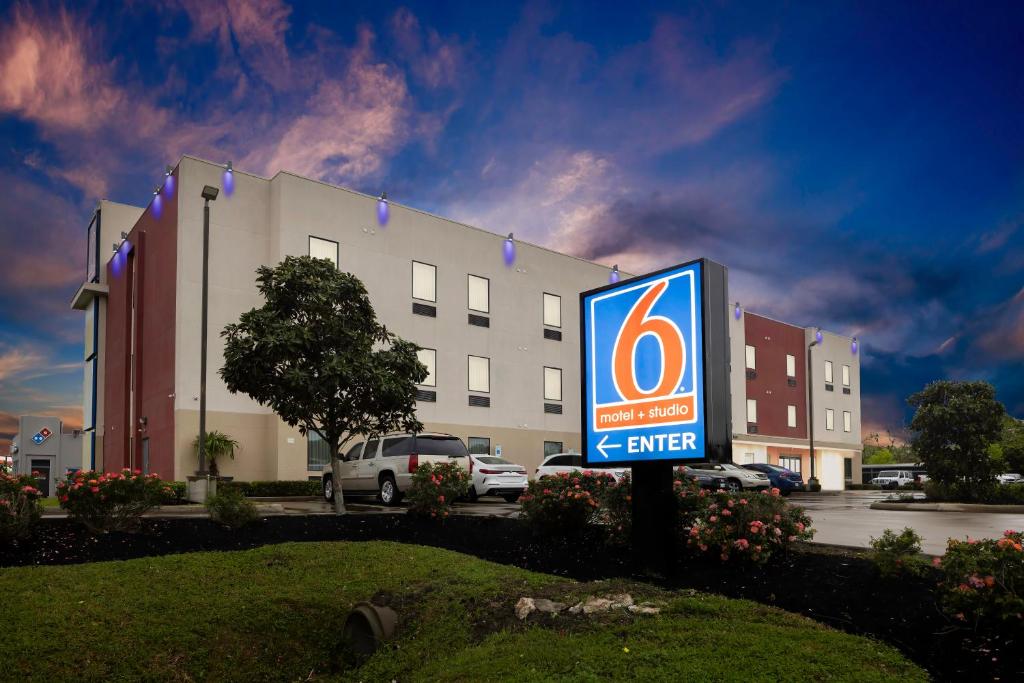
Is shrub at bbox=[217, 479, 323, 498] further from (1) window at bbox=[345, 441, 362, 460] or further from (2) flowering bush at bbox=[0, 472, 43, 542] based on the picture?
(2) flowering bush at bbox=[0, 472, 43, 542]

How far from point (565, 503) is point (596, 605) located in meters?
3.74

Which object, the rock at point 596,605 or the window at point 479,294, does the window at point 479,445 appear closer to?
the window at point 479,294

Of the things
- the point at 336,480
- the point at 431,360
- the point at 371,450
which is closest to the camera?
the point at 336,480

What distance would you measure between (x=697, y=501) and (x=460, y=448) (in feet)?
39.4

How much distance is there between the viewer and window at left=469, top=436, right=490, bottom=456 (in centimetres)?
3497

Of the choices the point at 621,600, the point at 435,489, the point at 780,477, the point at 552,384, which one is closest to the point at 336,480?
the point at 435,489

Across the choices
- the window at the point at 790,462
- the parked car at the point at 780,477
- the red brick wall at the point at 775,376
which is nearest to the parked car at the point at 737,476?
the parked car at the point at 780,477

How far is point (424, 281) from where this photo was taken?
34.0 meters

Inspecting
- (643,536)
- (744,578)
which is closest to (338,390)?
(643,536)

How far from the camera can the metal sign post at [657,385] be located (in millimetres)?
8547

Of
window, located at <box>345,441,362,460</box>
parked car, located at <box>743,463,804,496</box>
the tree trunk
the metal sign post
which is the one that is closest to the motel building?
window, located at <box>345,441,362,460</box>

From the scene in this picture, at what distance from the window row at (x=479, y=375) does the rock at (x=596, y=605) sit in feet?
74.4

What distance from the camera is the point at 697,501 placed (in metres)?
9.65

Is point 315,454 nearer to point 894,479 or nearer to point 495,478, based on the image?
point 495,478
